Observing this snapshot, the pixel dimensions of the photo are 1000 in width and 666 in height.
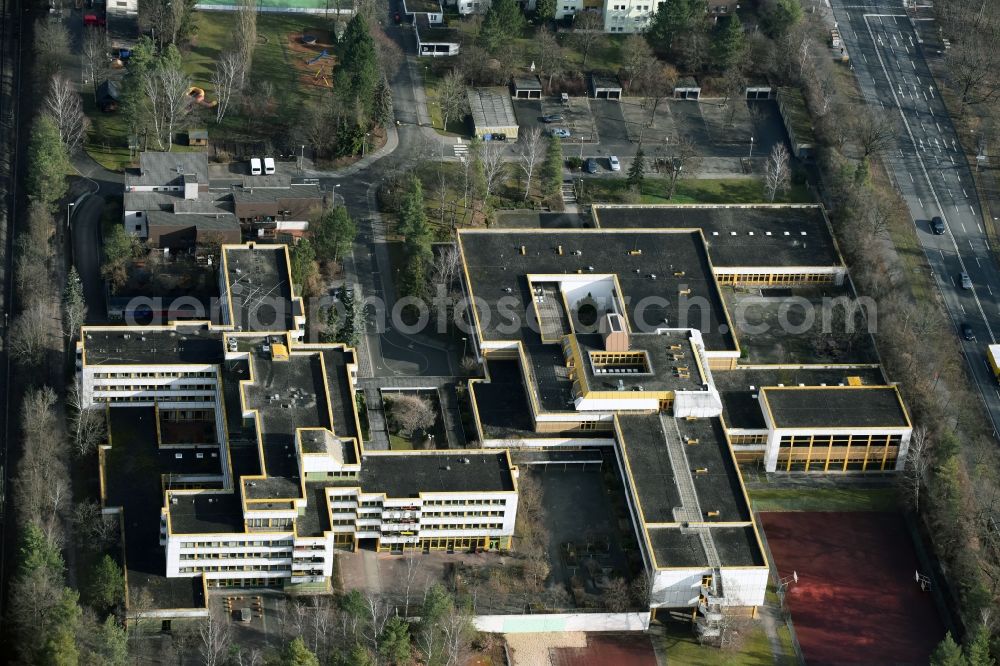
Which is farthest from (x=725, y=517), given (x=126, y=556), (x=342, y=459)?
(x=126, y=556)

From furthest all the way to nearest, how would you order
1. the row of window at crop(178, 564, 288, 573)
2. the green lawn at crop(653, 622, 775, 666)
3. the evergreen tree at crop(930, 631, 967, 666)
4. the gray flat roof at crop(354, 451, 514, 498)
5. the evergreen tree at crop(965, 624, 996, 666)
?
the gray flat roof at crop(354, 451, 514, 498)
the row of window at crop(178, 564, 288, 573)
the green lawn at crop(653, 622, 775, 666)
the evergreen tree at crop(965, 624, 996, 666)
the evergreen tree at crop(930, 631, 967, 666)

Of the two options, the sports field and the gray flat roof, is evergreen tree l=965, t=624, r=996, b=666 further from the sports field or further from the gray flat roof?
the gray flat roof

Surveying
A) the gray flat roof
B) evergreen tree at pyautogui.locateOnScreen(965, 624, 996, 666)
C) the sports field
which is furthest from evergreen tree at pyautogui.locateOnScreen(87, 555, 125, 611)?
evergreen tree at pyautogui.locateOnScreen(965, 624, 996, 666)

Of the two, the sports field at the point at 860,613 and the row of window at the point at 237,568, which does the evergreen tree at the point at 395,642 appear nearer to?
the row of window at the point at 237,568

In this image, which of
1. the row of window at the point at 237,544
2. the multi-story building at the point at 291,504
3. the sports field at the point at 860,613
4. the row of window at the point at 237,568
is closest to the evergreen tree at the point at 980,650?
the sports field at the point at 860,613

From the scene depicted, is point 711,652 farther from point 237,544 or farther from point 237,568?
point 237,544

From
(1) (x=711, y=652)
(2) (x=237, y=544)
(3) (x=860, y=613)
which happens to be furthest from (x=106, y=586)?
(3) (x=860, y=613)
